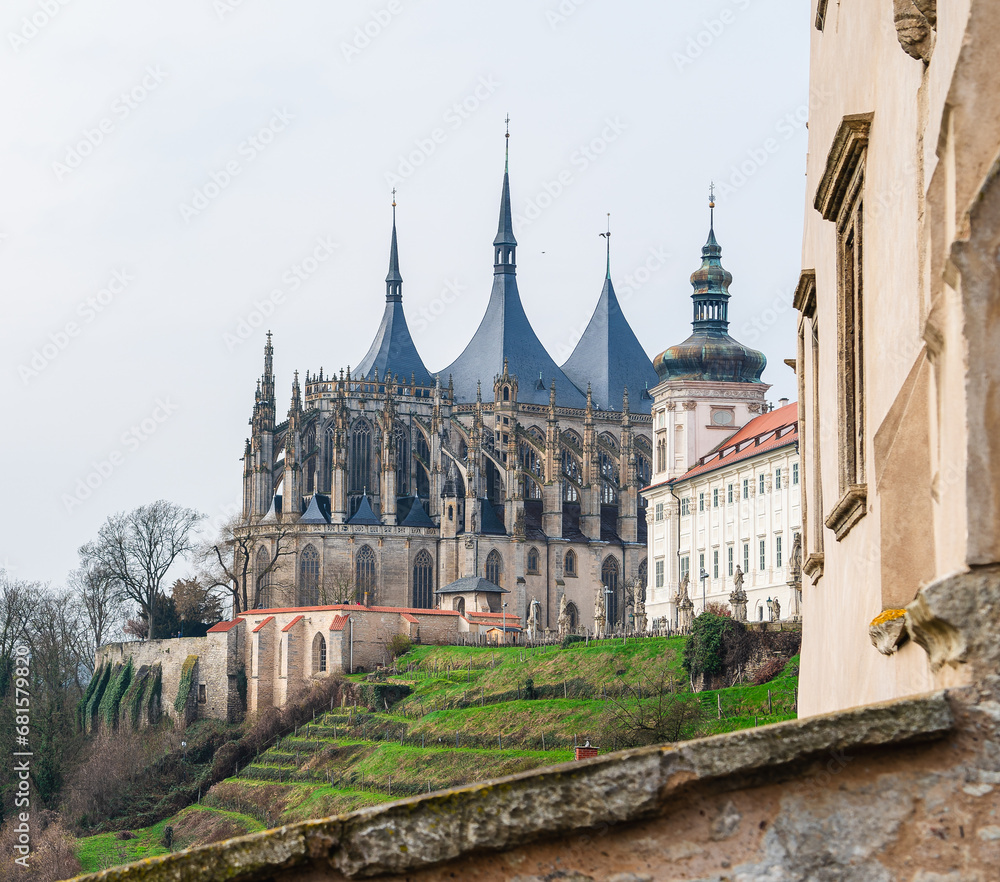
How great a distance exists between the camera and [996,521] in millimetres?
4289

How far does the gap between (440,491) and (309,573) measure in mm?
8892

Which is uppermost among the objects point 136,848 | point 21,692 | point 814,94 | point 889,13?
point 814,94

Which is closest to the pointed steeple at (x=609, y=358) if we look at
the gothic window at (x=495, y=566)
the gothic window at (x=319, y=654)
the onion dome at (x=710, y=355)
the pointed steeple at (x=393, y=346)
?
the pointed steeple at (x=393, y=346)

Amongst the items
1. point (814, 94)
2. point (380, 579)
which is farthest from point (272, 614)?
point (814, 94)

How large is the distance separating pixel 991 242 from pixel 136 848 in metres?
55.0

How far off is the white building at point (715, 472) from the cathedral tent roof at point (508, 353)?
24.8m

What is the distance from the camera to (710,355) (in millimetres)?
70000

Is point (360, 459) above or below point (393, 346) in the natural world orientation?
below

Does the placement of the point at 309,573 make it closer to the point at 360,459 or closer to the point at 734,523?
the point at 360,459

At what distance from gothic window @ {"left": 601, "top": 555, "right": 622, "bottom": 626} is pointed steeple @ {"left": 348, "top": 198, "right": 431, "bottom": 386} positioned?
53.3 feet

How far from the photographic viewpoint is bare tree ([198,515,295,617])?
81125 millimetres

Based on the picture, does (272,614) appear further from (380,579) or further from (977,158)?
(977,158)

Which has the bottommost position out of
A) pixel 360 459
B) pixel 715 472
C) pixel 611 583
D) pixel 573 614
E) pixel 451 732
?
pixel 451 732

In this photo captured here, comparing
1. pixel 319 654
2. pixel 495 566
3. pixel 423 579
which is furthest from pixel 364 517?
pixel 319 654
